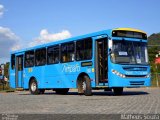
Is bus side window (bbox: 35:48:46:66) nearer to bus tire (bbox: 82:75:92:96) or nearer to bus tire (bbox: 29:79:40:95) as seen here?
bus tire (bbox: 29:79:40:95)

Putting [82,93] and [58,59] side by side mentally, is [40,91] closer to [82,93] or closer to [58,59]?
[58,59]

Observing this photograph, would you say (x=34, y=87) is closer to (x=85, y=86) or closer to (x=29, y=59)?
(x=29, y=59)

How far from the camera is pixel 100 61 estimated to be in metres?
20.1

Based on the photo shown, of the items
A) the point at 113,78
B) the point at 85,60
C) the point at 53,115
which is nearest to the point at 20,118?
the point at 53,115

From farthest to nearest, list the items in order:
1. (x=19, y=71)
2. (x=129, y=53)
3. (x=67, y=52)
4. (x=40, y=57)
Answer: (x=19, y=71) → (x=40, y=57) → (x=67, y=52) → (x=129, y=53)

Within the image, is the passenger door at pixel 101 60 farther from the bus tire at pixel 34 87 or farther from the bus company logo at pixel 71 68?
the bus tire at pixel 34 87

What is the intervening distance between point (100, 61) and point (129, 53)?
1.53 meters

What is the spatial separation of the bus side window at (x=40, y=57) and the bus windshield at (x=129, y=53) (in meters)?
7.14

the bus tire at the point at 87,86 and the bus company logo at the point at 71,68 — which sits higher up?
the bus company logo at the point at 71,68

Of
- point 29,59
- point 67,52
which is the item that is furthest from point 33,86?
point 67,52

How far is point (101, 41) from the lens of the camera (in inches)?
790

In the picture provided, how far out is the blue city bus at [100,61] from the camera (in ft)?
63.3

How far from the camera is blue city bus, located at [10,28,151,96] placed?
63.3 ft

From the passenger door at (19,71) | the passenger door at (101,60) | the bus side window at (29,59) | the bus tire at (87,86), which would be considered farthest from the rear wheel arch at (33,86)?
the passenger door at (101,60)
